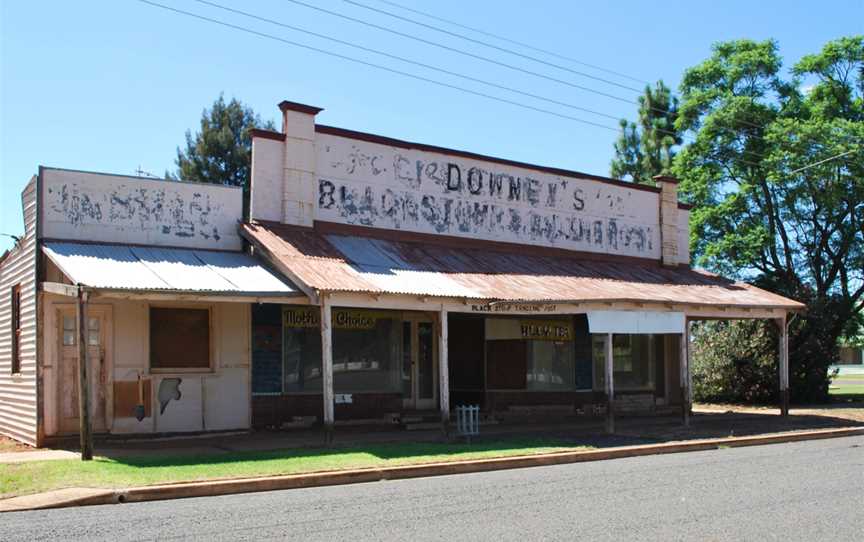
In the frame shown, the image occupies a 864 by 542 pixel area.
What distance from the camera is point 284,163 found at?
678 inches

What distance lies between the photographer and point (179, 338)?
15508 millimetres

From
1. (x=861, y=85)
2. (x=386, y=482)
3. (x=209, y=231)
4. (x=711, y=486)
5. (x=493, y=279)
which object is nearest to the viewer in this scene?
(x=711, y=486)

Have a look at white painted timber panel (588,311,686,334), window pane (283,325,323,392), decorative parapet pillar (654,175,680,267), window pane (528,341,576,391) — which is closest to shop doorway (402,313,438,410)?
window pane (283,325,323,392)

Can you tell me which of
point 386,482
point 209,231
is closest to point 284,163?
point 209,231

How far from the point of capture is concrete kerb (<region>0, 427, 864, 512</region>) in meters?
9.34

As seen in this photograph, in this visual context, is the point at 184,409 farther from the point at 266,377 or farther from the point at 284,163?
the point at 284,163

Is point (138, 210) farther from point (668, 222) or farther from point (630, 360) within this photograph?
point (668, 222)

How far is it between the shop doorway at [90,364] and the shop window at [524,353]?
346 inches

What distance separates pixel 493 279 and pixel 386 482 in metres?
7.03

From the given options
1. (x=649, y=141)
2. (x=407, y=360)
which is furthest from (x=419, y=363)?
(x=649, y=141)

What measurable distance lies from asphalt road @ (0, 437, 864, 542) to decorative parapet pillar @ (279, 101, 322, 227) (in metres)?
7.36

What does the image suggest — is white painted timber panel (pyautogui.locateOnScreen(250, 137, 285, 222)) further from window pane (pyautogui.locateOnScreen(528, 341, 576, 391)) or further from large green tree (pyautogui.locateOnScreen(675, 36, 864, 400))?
large green tree (pyautogui.locateOnScreen(675, 36, 864, 400))

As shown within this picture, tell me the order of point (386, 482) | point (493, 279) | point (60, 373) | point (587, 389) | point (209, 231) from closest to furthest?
point (386, 482) < point (60, 373) < point (209, 231) < point (493, 279) < point (587, 389)

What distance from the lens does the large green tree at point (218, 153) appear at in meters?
43.8
